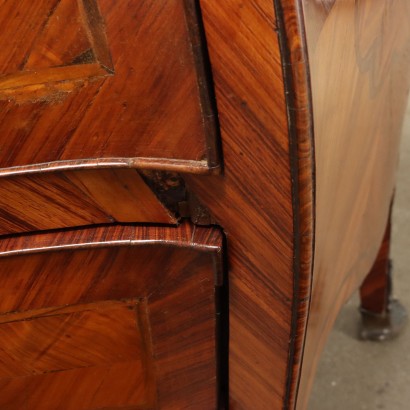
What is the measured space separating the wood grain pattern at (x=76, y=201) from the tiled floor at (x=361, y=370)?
63 centimetres

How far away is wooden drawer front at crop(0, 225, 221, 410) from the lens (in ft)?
1.38

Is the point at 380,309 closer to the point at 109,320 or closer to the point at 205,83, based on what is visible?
the point at 109,320

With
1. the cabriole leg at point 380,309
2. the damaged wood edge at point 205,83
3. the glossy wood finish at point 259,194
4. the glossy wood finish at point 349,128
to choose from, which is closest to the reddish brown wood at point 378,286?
the cabriole leg at point 380,309

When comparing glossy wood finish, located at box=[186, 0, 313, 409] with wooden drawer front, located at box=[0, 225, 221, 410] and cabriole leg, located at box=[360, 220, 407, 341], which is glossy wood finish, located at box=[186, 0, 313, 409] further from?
cabriole leg, located at box=[360, 220, 407, 341]

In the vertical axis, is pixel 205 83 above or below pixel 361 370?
above

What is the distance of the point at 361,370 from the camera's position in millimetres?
998

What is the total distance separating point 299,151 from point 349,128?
12 centimetres

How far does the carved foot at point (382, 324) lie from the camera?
1033 millimetres

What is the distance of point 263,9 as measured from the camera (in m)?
0.30

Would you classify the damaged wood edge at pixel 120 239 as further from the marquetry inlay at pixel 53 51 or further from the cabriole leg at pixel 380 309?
the cabriole leg at pixel 380 309

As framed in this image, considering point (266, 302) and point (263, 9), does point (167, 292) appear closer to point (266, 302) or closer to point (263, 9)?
point (266, 302)

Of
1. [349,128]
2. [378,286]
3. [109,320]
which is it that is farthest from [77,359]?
[378,286]

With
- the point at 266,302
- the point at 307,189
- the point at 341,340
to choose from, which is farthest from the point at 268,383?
the point at 341,340

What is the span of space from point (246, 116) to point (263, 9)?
0.21 ft
